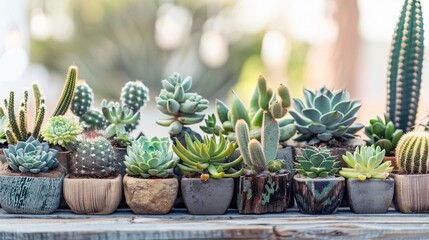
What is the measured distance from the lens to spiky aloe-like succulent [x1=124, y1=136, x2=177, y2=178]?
1272 mm

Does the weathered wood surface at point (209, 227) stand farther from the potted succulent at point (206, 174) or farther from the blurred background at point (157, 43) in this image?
the blurred background at point (157, 43)

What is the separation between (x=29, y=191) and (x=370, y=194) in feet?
2.18

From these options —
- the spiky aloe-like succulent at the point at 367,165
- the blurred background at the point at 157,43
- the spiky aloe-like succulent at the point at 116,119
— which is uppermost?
the blurred background at the point at 157,43

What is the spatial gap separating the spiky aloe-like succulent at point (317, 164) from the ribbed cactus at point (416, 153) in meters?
0.15

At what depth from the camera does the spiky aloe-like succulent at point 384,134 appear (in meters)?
1.44

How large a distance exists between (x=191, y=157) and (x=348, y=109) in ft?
1.17

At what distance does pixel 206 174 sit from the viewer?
1.28 m

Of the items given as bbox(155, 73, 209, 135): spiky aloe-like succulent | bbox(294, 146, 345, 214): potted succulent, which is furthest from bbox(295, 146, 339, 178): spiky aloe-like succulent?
bbox(155, 73, 209, 135): spiky aloe-like succulent

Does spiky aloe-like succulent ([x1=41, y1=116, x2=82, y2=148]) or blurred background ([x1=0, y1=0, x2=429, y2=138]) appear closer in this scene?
spiky aloe-like succulent ([x1=41, y1=116, x2=82, y2=148])

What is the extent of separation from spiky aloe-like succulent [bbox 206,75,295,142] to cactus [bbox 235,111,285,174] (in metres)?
0.03

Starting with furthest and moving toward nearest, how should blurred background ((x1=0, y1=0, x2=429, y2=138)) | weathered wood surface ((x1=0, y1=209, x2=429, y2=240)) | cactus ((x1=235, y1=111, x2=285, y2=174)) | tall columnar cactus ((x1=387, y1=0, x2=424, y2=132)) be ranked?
blurred background ((x1=0, y1=0, x2=429, y2=138))
tall columnar cactus ((x1=387, y1=0, x2=424, y2=132))
cactus ((x1=235, y1=111, x2=285, y2=174))
weathered wood surface ((x1=0, y1=209, x2=429, y2=240))

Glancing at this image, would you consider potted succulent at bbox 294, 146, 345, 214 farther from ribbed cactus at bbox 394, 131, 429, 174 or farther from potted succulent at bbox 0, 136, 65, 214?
potted succulent at bbox 0, 136, 65, 214

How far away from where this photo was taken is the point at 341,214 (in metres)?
1.32

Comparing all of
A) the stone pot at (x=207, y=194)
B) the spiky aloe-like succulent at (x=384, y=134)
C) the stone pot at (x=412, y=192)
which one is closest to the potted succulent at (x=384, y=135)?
the spiky aloe-like succulent at (x=384, y=134)
